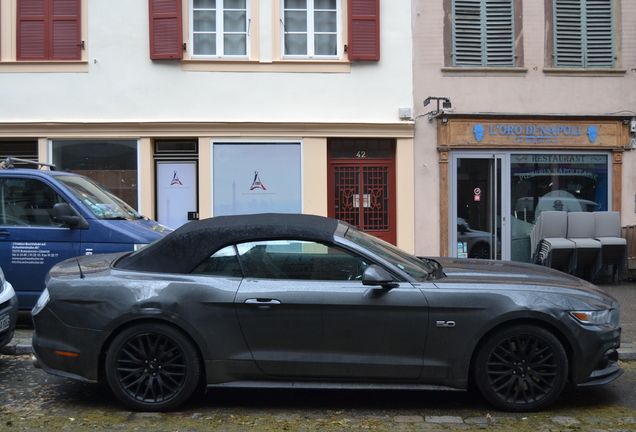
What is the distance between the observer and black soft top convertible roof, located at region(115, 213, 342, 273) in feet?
17.4

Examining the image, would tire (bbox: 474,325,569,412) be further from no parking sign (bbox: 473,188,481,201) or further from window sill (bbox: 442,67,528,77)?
window sill (bbox: 442,67,528,77)

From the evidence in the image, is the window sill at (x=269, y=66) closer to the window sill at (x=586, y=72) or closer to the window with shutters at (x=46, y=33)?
the window with shutters at (x=46, y=33)

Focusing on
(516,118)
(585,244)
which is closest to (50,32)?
(516,118)

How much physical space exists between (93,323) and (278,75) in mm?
8654

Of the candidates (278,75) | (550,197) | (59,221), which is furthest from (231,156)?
(550,197)

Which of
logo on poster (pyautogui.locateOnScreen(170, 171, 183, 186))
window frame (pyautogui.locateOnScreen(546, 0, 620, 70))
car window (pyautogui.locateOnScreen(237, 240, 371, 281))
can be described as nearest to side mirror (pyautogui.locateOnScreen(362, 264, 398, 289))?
car window (pyautogui.locateOnScreen(237, 240, 371, 281))

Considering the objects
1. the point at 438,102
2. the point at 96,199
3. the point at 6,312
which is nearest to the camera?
the point at 6,312

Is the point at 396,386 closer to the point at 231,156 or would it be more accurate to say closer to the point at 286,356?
the point at 286,356

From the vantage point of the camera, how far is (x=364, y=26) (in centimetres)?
1300

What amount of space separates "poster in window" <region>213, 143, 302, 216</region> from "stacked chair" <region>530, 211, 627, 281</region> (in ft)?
15.5

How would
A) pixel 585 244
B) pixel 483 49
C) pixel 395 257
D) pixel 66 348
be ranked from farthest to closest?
pixel 483 49, pixel 585 244, pixel 395 257, pixel 66 348

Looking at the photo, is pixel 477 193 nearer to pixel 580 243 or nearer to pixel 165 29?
pixel 580 243

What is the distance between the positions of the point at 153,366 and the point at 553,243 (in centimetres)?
903

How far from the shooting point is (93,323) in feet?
16.8
